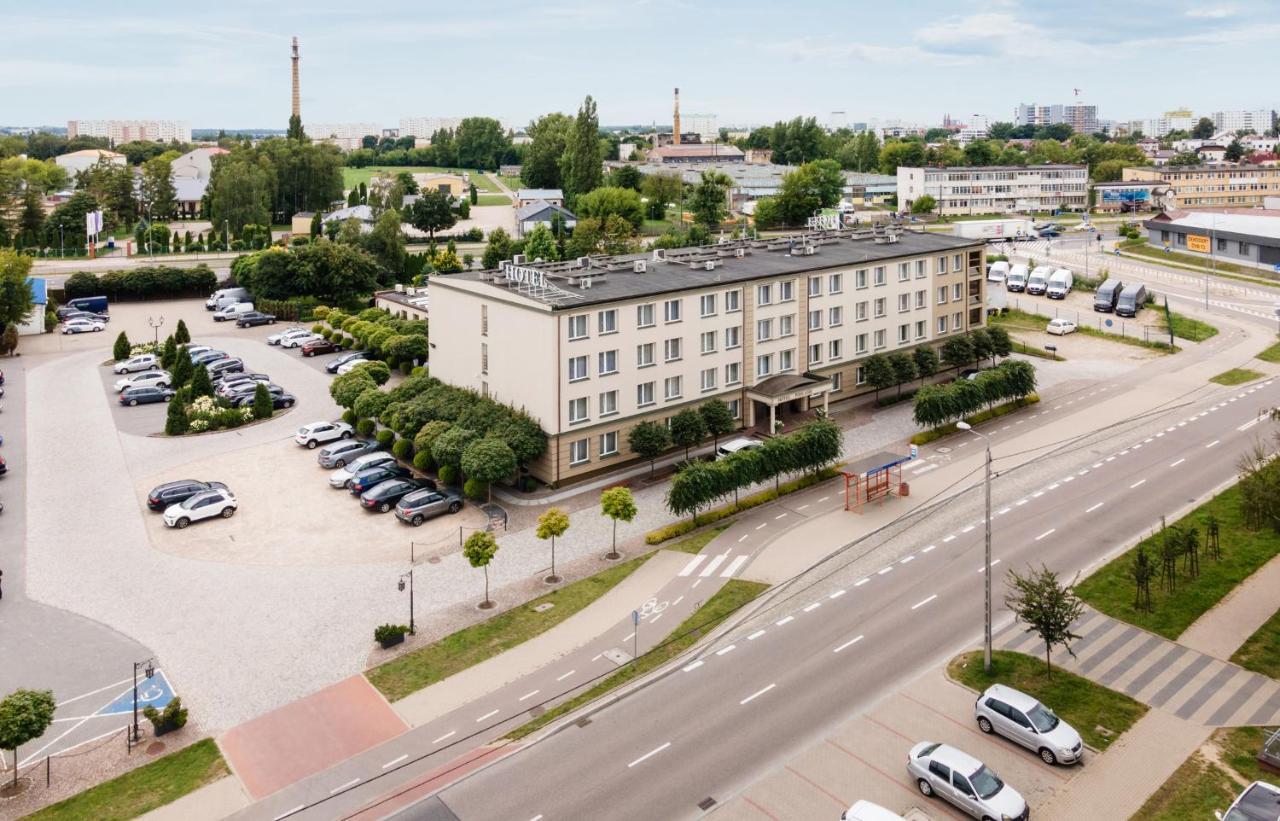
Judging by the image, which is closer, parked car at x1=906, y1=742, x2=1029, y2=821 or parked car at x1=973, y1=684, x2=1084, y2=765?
parked car at x1=906, y1=742, x2=1029, y2=821

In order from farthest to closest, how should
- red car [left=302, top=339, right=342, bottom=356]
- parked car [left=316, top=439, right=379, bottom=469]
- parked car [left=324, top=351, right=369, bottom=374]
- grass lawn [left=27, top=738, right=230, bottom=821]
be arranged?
red car [left=302, top=339, right=342, bottom=356] < parked car [left=324, top=351, right=369, bottom=374] < parked car [left=316, top=439, right=379, bottom=469] < grass lawn [left=27, top=738, right=230, bottom=821]

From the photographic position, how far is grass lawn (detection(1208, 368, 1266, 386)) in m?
69.1

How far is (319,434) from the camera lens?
58.3 m

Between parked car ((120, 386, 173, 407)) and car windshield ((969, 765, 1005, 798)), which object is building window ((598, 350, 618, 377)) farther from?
parked car ((120, 386, 173, 407))

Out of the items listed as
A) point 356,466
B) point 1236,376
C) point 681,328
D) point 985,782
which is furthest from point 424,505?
point 1236,376

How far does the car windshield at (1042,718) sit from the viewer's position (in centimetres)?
2744

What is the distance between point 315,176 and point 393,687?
491 ft

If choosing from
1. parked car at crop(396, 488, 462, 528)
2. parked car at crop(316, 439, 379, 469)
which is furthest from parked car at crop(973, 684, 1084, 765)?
parked car at crop(316, 439, 379, 469)

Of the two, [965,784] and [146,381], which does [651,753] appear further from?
[146,381]

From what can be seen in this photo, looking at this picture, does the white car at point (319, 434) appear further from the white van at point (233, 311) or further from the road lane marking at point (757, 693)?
the white van at point (233, 311)

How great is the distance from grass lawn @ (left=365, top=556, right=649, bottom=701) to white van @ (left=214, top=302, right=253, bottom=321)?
71.7 meters

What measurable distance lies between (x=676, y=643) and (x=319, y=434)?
3241 cm

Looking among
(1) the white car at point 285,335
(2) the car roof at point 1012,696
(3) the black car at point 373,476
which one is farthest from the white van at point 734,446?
(1) the white car at point 285,335

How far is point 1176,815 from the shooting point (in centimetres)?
2481
